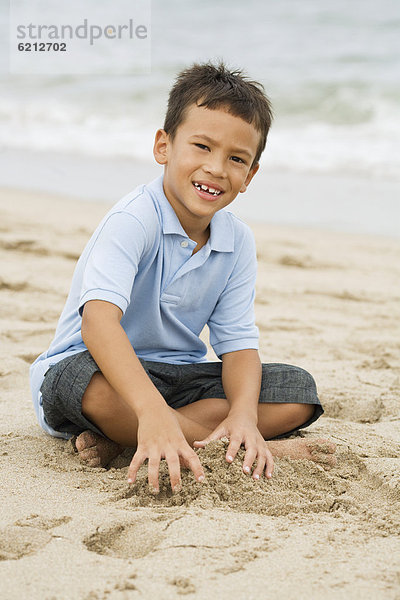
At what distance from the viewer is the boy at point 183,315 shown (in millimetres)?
1867

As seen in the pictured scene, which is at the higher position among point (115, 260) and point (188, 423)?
point (115, 260)

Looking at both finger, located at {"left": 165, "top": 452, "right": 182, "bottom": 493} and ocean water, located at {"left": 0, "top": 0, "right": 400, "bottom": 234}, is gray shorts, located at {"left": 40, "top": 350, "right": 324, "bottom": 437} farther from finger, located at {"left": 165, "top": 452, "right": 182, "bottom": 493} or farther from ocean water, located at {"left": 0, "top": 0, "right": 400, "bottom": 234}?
ocean water, located at {"left": 0, "top": 0, "right": 400, "bottom": 234}

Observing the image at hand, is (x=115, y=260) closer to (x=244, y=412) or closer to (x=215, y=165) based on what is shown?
(x=215, y=165)

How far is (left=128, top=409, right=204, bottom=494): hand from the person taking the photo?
5.36 ft

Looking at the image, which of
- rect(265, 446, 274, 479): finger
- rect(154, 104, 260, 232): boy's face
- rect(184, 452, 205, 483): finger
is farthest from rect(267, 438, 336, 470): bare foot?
rect(154, 104, 260, 232): boy's face

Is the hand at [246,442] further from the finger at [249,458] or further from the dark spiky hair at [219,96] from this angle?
the dark spiky hair at [219,96]

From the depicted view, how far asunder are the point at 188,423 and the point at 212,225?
0.61 meters

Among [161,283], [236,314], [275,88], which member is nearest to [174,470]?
[161,283]

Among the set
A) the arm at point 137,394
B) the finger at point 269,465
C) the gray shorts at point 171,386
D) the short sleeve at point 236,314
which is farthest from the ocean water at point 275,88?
the arm at point 137,394

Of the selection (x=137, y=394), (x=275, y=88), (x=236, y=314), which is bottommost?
(x=137, y=394)

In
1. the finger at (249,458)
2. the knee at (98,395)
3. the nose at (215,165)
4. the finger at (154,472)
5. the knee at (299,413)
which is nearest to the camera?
the finger at (154,472)

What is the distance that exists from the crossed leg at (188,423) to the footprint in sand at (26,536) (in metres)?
0.40

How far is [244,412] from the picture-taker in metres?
2.00

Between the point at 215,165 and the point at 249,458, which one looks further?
the point at 215,165
